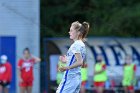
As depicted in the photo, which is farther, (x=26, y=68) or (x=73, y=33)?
(x=26, y=68)

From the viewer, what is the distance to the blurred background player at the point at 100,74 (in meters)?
23.5

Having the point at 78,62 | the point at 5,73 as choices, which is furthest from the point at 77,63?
the point at 5,73

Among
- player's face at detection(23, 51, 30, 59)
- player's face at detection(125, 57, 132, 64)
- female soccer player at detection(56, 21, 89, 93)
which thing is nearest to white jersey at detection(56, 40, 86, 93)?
female soccer player at detection(56, 21, 89, 93)

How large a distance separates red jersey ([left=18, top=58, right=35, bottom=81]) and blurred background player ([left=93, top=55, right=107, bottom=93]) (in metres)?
3.44

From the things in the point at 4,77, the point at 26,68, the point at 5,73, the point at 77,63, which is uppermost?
the point at 77,63

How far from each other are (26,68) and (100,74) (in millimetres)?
3653

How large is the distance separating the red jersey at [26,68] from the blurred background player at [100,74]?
344 cm

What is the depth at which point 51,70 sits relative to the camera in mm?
24875

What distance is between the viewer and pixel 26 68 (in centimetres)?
2102

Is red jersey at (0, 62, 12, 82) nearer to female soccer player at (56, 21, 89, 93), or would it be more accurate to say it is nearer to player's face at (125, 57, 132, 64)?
player's face at (125, 57, 132, 64)

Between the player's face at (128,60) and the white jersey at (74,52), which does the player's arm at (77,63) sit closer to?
the white jersey at (74,52)

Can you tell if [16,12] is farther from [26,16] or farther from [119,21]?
[119,21]

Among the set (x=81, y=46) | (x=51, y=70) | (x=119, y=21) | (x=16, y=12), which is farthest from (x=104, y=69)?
(x=81, y=46)

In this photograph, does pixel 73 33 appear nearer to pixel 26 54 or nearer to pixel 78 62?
pixel 78 62
